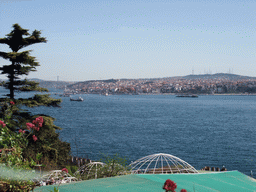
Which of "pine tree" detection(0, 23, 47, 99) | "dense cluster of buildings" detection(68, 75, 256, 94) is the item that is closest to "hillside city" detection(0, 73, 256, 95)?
"dense cluster of buildings" detection(68, 75, 256, 94)

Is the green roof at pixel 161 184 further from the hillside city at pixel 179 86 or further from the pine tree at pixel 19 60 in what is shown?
the hillside city at pixel 179 86

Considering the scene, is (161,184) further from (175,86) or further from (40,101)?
(175,86)

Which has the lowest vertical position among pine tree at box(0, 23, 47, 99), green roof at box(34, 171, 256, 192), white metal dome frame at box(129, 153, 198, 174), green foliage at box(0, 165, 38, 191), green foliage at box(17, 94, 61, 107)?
white metal dome frame at box(129, 153, 198, 174)

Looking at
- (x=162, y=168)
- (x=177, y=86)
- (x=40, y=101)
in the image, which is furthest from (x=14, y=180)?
(x=177, y=86)

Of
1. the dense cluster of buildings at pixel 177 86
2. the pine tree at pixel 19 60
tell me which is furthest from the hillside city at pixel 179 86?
the pine tree at pixel 19 60

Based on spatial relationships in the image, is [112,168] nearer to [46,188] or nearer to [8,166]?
[46,188]

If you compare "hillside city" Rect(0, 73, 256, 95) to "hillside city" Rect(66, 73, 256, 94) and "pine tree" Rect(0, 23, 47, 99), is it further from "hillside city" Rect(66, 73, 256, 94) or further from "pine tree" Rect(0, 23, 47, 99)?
"pine tree" Rect(0, 23, 47, 99)

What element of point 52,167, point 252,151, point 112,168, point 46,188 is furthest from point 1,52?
point 252,151
